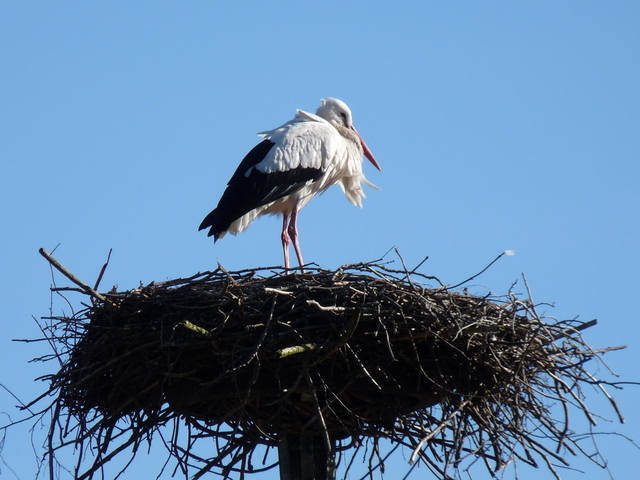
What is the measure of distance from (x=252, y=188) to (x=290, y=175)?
32cm

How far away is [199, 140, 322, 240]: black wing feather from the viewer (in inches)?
291

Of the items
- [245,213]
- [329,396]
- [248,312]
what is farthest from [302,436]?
[245,213]

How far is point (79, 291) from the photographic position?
5.09 meters

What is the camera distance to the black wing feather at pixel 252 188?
739 centimetres

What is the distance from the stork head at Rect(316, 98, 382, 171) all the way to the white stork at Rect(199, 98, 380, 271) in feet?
0.43

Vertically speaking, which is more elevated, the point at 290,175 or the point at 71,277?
the point at 290,175

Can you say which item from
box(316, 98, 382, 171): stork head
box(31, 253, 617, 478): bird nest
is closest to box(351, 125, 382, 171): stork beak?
box(316, 98, 382, 171): stork head

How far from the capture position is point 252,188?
7.55 meters

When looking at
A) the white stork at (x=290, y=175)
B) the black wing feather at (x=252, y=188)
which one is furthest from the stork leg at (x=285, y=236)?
the black wing feather at (x=252, y=188)

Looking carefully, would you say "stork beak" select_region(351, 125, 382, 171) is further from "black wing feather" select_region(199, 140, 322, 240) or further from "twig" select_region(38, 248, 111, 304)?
"twig" select_region(38, 248, 111, 304)

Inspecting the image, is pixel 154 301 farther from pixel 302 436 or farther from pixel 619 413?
pixel 619 413

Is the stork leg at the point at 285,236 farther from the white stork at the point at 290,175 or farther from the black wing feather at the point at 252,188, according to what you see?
the black wing feather at the point at 252,188

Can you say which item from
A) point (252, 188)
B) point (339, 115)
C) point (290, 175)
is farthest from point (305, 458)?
point (339, 115)

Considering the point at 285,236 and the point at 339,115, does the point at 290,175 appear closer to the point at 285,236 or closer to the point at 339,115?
the point at 285,236
